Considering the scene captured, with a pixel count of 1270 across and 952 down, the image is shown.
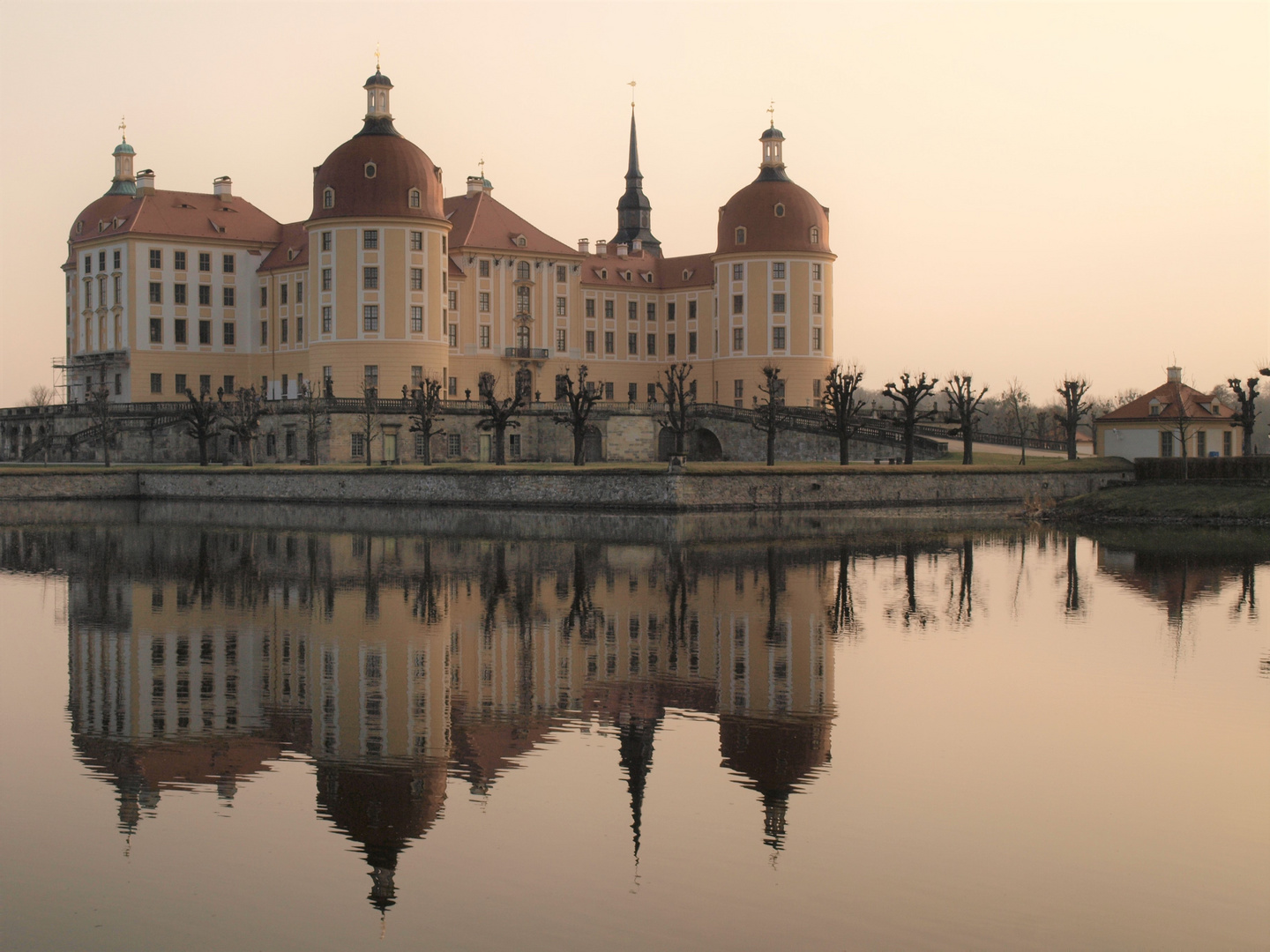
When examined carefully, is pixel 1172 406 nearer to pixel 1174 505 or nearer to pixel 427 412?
pixel 1174 505

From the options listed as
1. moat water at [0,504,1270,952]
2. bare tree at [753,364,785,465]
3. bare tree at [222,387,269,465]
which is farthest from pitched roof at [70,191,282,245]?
moat water at [0,504,1270,952]

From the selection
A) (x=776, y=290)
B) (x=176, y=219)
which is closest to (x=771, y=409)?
(x=776, y=290)

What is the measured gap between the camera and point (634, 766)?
47.3ft

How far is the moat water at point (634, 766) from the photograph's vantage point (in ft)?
34.4

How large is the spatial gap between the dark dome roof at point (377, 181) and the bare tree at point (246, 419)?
35.4 feet

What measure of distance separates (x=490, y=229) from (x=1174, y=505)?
4542cm

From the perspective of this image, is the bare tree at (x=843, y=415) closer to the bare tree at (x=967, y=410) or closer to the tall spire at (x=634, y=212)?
the bare tree at (x=967, y=410)

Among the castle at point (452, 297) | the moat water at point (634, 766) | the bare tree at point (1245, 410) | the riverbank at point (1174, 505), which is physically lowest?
the moat water at point (634, 766)

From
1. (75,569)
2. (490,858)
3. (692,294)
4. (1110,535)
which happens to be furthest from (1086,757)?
(692,294)

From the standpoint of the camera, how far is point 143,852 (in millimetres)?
11727

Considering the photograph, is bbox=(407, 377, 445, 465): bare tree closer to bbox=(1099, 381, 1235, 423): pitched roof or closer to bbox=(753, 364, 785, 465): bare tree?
bbox=(753, 364, 785, 465): bare tree

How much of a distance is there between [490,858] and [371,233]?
64.5 metres

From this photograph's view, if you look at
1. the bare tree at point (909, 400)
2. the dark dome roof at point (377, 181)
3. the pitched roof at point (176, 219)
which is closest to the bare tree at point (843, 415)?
the bare tree at point (909, 400)

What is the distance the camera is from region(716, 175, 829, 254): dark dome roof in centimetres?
8169
